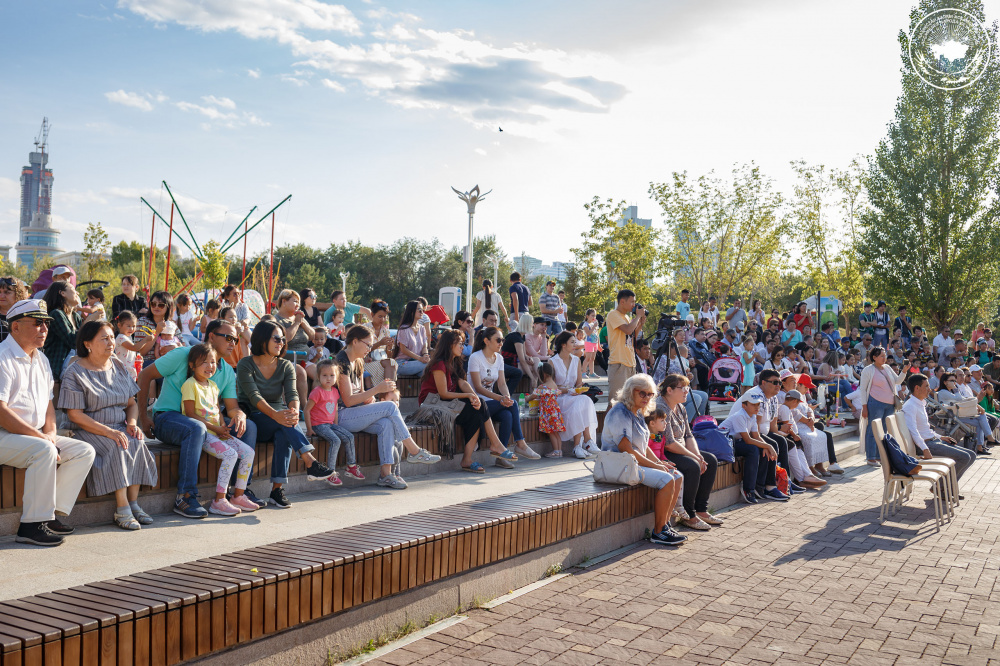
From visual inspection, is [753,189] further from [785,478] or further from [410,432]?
[410,432]

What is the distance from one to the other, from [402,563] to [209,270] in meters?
39.4

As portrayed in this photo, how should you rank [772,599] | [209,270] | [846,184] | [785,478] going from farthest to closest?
[209,270] < [846,184] < [785,478] < [772,599]

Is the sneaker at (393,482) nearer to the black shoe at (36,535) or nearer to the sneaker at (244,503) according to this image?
the sneaker at (244,503)

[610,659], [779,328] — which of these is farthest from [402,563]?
[779,328]

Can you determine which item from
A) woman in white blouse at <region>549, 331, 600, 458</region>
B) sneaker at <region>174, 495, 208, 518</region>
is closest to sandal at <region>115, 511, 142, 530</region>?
sneaker at <region>174, 495, 208, 518</region>

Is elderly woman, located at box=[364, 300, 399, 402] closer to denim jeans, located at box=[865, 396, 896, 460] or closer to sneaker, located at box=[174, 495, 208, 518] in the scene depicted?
sneaker, located at box=[174, 495, 208, 518]

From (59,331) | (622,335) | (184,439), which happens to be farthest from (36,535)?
(622,335)

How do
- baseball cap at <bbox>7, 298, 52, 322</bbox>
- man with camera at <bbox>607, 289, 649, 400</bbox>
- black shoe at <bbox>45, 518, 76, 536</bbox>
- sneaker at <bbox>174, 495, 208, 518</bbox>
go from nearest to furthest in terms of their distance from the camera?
black shoe at <bbox>45, 518, 76, 536</bbox> → baseball cap at <bbox>7, 298, 52, 322</bbox> → sneaker at <bbox>174, 495, 208, 518</bbox> → man with camera at <bbox>607, 289, 649, 400</bbox>

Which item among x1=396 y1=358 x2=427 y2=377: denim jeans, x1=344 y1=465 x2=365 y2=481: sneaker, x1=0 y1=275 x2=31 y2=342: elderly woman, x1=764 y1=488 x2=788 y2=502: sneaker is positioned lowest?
x1=764 y1=488 x2=788 y2=502: sneaker

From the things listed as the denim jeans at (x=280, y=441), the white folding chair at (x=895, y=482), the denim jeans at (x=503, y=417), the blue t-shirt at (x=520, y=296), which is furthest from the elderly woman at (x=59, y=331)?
the white folding chair at (x=895, y=482)

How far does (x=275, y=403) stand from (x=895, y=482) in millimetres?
6763

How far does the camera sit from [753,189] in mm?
35281

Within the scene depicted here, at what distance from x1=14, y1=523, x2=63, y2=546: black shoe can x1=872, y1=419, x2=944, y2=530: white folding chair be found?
7711mm

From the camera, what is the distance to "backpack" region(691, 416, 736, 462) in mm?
8727
